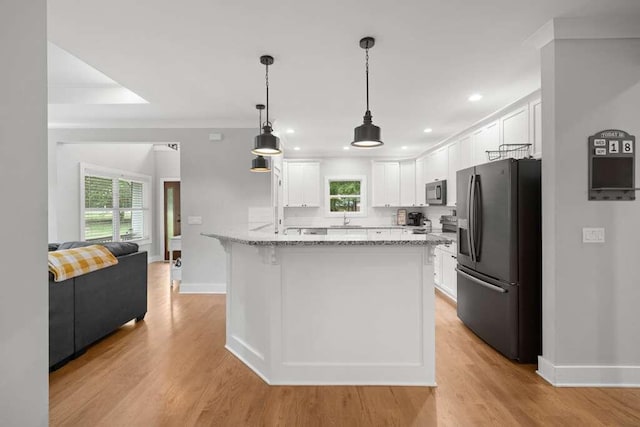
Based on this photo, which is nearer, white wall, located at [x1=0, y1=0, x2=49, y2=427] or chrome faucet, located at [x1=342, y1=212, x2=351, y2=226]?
white wall, located at [x1=0, y1=0, x2=49, y2=427]

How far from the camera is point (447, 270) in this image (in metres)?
4.74

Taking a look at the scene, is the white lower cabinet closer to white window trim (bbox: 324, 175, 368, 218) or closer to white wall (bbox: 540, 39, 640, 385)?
white wall (bbox: 540, 39, 640, 385)

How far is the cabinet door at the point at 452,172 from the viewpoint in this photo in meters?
5.09

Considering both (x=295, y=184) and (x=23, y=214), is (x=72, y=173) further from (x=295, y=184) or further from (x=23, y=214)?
(x=23, y=214)

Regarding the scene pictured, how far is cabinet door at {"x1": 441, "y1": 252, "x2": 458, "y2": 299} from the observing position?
14.6 ft

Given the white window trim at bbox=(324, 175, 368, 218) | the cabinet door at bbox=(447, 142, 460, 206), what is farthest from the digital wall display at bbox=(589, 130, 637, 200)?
the white window trim at bbox=(324, 175, 368, 218)

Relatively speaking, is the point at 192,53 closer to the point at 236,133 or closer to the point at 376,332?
the point at 236,133

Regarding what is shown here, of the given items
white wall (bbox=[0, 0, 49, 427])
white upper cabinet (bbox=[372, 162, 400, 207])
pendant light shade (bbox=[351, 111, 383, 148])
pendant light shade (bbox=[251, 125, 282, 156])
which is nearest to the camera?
white wall (bbox=[0, 0, 49, 427])

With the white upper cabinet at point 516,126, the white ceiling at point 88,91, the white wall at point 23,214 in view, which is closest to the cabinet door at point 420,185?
the white upper cabinet at point 516,126

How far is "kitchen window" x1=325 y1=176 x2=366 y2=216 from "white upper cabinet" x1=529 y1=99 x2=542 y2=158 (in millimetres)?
4292

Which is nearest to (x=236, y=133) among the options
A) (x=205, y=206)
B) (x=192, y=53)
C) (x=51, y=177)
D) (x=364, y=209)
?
(x=205, y=206)

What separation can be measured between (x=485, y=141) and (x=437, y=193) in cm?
145

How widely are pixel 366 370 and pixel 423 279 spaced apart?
0.77 m

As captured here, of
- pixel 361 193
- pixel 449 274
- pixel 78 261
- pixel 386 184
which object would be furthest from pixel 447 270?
pixel 78 261
